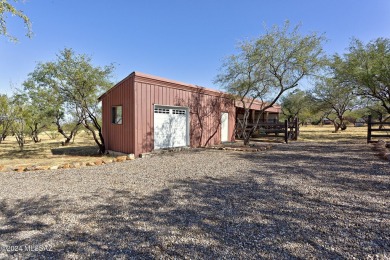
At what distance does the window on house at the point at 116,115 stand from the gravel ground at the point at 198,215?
3789 millimetres

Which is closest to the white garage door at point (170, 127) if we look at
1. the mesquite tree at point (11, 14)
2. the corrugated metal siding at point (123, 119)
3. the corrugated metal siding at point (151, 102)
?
the corrugated metal siding at point (151, 102)

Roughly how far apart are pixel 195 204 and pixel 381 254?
2186 mm

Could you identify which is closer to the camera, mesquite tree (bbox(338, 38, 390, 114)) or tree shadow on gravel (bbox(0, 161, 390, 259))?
tree shadow on gravel (bbox(0, 161, 390, 259))

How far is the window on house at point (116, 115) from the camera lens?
839cm

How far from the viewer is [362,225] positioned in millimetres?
2408

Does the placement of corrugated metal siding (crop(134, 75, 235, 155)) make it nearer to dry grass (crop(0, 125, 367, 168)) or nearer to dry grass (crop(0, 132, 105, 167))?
dry grass (crop(0, 125, 367, 168))

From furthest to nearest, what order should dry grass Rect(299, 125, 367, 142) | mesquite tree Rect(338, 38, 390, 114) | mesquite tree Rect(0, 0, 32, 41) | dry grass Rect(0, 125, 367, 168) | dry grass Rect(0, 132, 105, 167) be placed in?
dry grass Rect(299, 125, 367, 142), mesquite tree Rect(338, 38, 390, 114), dry grass Rect(0, 125, 367, 168), dry grass Rect(0, 132, 105, 167), mesquite tree Rect(0, 0, 32, 41)

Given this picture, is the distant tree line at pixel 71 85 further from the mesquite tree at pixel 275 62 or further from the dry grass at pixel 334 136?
the dry grass at pixel 334 136

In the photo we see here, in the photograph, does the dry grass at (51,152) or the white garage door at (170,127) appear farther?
the white garage door at (170,127)

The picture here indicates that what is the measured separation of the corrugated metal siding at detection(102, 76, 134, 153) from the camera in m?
7.68

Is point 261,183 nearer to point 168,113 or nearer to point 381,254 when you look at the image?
point 381,254

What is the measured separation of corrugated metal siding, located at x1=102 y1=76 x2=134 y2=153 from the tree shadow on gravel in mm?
4432

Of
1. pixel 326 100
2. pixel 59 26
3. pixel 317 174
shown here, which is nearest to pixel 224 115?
pixel 317 174

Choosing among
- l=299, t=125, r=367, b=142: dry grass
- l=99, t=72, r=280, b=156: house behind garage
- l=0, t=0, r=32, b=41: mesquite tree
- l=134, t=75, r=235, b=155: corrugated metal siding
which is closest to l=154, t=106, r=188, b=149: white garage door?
l=99, t=72, r=280, b=156: house behind garage
